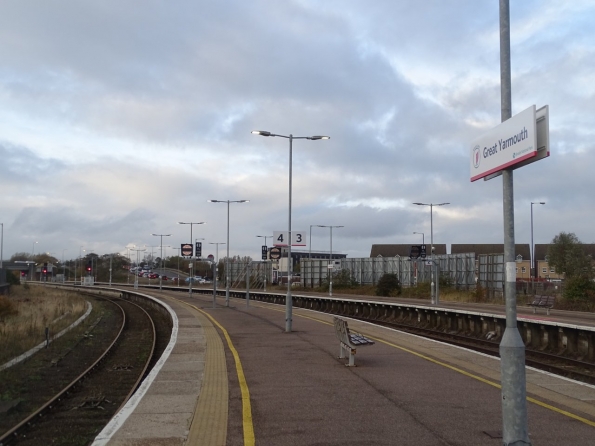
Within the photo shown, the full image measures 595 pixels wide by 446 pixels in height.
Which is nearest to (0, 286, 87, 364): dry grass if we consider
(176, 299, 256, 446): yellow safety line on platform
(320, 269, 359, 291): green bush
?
(176, 299, 256, 446): yellow safety line on platform

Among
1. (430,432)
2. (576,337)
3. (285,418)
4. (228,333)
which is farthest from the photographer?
(228,333)

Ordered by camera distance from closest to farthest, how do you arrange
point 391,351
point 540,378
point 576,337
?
1. point 540,378
2. point 391,351
3. point 576,337

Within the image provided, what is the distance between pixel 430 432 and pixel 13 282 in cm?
8542

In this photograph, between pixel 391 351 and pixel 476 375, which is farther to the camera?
pixel 391 351

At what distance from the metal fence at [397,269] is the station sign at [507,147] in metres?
48.3

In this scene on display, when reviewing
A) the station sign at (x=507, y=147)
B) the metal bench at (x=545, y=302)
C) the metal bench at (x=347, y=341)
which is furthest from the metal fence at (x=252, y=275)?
the station sign at (x=507, y=147)

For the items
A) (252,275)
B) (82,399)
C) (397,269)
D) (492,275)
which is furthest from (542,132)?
(252,275)

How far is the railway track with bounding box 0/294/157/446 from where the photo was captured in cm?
1044

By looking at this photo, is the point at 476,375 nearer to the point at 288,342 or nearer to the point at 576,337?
the point at 288,342

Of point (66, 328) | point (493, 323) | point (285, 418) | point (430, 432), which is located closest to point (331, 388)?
point (285, 418)

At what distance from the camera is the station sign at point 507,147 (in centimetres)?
639

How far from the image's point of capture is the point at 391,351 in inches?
649

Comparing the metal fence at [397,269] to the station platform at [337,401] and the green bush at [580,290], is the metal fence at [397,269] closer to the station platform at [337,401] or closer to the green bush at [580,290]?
the green bush at [580,290]

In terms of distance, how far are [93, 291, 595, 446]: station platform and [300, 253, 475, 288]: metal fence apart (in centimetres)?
4077
